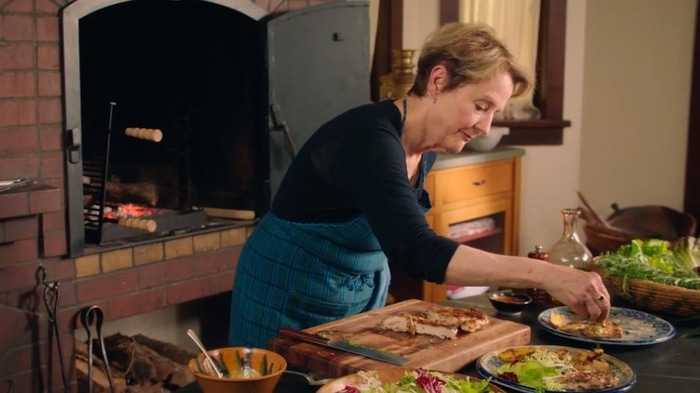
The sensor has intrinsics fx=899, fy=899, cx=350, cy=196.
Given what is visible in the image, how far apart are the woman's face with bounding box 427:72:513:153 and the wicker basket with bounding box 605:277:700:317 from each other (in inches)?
19.6

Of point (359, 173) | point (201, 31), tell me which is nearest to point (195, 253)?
point (201, 31)

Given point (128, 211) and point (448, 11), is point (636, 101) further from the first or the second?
point (128, 211)

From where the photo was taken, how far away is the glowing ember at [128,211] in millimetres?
3041

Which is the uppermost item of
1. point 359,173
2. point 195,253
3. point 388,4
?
point 388,4

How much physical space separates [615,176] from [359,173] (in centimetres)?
355

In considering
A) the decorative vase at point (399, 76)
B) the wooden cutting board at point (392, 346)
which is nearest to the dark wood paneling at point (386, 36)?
the decorative vase at point (399, 76)

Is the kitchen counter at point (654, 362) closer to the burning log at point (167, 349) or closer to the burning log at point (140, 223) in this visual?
the burning log at point (140, 223)

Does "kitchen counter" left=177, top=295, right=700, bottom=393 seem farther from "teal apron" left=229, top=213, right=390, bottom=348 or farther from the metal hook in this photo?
the metal hook

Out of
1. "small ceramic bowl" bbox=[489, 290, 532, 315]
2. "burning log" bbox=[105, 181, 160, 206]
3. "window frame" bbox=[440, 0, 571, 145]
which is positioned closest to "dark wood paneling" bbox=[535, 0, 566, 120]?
"window frame" bbox=[440, 0, 571, 145]

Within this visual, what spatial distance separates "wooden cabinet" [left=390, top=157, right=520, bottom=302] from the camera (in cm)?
391

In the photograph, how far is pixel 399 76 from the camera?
4.01 metres

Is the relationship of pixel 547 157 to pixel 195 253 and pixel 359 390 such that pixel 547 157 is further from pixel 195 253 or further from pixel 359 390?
pixel 359 390

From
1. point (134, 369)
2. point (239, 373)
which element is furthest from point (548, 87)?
point (239, 373)

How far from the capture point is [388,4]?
423 cm
